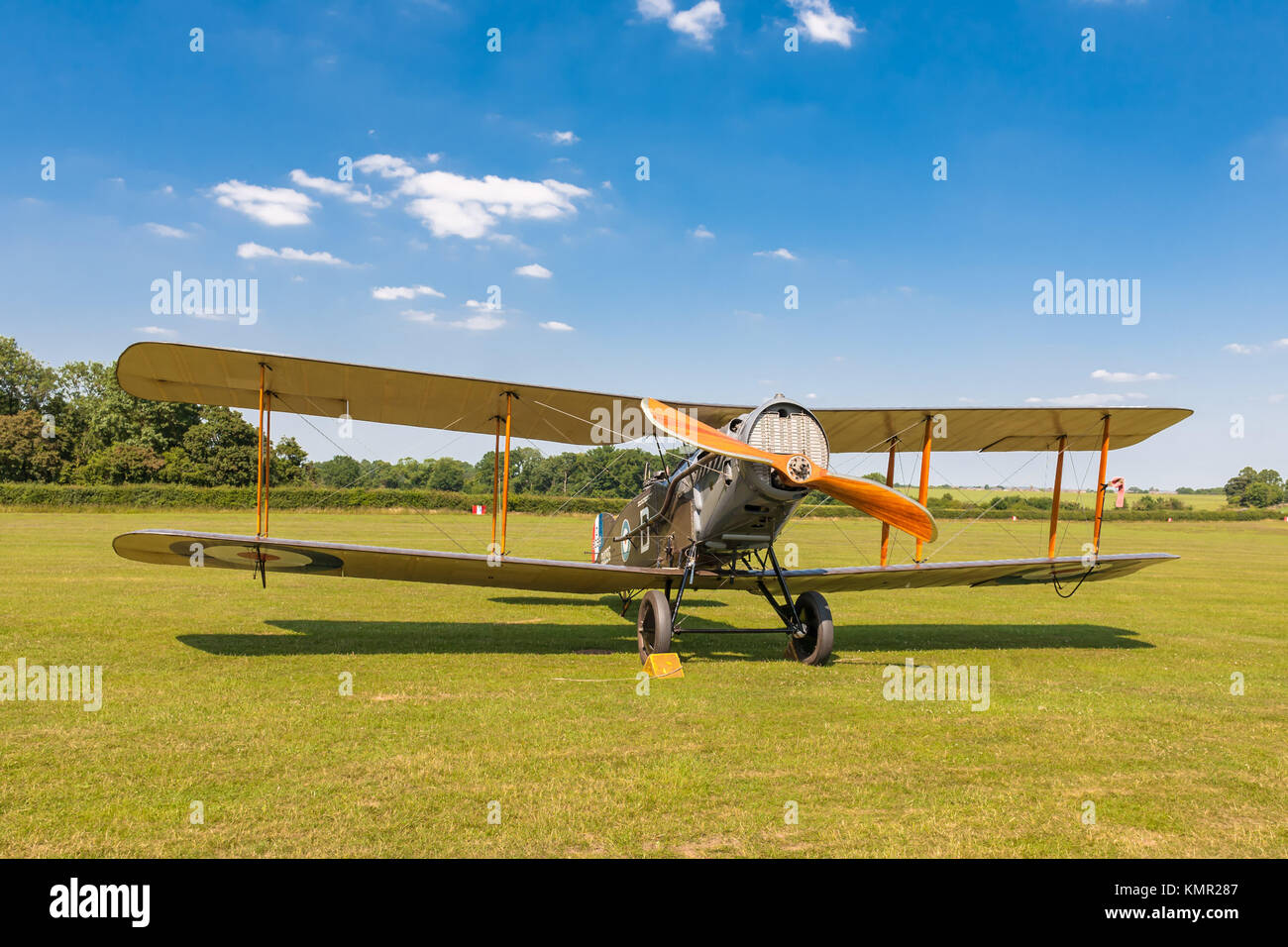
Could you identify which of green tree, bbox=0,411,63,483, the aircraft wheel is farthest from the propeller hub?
green tree, bbox=0,411,63,483

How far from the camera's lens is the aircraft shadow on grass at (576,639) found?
367 inches

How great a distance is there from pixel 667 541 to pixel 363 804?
5564 millimetres

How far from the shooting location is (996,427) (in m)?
10.7

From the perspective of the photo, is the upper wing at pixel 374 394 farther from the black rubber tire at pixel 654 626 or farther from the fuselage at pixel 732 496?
the black rubber tire at pixel 654 626

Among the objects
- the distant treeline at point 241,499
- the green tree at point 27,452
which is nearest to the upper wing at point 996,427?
the distant treeline at point 241,499

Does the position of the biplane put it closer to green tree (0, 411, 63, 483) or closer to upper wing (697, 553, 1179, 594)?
upper wing (697, 553, 1179, 594)

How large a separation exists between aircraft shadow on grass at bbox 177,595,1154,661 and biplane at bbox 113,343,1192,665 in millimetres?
849

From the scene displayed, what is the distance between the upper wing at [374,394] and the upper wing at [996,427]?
192cm

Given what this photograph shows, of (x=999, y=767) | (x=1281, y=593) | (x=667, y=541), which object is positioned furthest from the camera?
(x=1281, y=593)

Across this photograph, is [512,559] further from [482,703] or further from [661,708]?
[661,708]

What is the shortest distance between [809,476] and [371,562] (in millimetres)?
4899

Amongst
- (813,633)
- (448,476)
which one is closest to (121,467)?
(448,476)

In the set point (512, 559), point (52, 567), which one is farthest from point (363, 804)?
point (52, 567)

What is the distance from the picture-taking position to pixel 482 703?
6.66m
